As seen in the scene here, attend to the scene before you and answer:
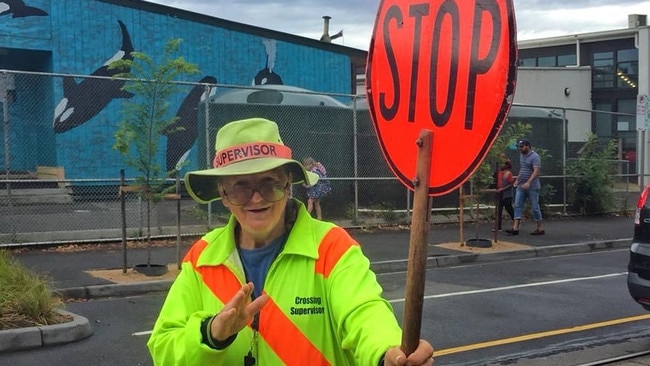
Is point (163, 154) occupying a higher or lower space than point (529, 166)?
higher

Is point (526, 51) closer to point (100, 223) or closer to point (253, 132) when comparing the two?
point (100, 223)

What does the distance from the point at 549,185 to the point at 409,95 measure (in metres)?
18.1

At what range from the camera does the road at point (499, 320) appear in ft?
22.4

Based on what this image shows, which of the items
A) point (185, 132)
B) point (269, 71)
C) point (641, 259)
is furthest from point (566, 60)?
point (641, 259)

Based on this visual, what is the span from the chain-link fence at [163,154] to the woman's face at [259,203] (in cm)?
886

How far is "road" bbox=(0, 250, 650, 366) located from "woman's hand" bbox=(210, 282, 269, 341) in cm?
470

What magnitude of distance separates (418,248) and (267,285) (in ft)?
2.18

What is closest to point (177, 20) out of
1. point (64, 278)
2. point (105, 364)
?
point (64, 278)

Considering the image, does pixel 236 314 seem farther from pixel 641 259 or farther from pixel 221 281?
pixel 641 259

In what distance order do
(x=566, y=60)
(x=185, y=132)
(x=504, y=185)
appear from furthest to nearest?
(x=566, y=60), (x=185, y=132), (x=504, y=185)

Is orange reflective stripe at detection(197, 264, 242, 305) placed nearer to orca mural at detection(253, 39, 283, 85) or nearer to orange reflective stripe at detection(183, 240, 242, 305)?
orange reflective stripe at detection(183, 240, 242, 305)

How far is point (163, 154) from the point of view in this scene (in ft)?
67.4

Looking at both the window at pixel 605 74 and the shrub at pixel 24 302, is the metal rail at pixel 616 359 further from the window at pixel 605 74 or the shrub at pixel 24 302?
the window at pixel 605 74

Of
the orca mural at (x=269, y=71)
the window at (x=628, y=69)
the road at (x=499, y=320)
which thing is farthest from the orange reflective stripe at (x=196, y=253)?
the window at (x=628, y=69)
